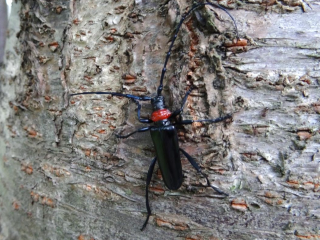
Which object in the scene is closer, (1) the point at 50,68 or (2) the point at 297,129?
(2) the point at 297,129

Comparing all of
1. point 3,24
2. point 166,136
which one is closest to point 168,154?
point 166,136

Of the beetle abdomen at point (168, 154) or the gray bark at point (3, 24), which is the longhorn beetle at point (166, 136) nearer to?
the beetle abdomen at point (168, 154)

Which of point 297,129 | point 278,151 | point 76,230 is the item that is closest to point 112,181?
point 76,230

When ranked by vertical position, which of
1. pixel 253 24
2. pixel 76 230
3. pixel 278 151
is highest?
pixel 253 24

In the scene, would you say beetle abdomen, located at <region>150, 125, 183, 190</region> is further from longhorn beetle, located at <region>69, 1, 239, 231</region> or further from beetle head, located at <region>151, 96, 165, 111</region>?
beetle head, located at <region>151, 96, 165, 111</region>

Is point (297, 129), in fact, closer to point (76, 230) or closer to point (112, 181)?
point (112, 181)

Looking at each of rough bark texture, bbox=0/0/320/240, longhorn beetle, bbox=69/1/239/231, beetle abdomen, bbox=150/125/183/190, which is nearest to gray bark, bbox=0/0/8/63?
rough bark texture, bbox=0/0/320/240
